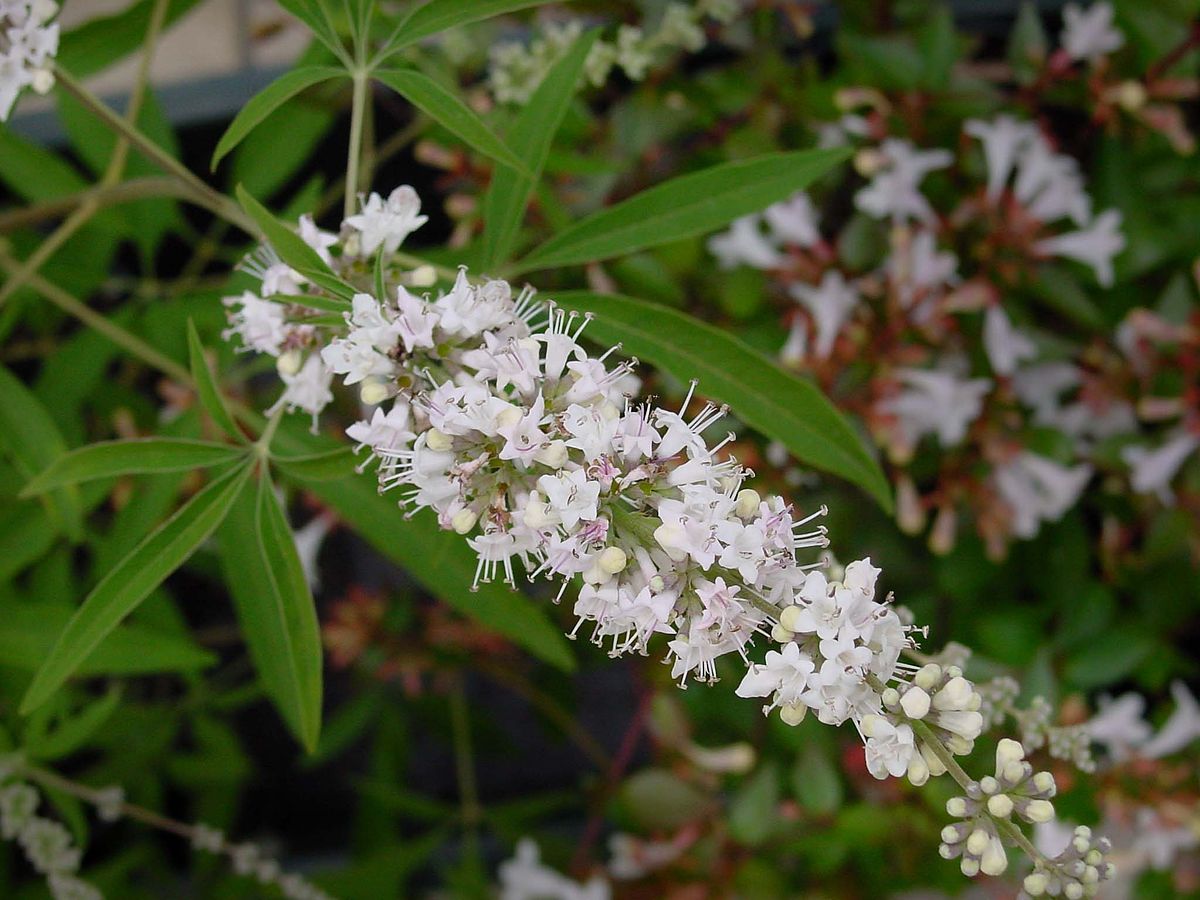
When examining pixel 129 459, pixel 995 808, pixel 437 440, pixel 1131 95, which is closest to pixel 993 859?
pixel 995 808

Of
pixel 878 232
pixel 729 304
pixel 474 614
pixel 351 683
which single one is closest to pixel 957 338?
pixel 878 232

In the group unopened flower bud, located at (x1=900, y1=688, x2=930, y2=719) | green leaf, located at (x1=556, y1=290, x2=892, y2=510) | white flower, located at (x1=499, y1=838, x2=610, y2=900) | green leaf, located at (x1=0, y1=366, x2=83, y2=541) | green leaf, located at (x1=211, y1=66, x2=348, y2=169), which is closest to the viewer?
unopened flower bud, located at (x1=900, y1=688, x2=930, y2=719)

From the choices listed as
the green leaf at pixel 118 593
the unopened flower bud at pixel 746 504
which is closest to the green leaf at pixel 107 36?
the green leaf at pixel 118 593

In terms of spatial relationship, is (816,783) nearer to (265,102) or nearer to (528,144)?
(528,144)

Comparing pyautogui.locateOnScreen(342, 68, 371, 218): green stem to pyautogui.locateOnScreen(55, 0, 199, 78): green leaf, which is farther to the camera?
pyautogui.locateOnScreen(55, 0, 199, 78): green leaf

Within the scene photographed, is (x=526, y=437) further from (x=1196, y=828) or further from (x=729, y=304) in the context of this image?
(x=1196, y=828)

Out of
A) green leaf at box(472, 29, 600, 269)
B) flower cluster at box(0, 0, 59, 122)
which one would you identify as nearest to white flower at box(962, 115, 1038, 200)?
green leaf at box(472, 29, 600, 269)

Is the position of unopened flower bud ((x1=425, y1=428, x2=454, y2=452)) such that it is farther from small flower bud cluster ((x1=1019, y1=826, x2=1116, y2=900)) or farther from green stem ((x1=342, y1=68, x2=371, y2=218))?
small flower bud cluster ((x1=1019, y1=826, x2=1116, y2=900))
